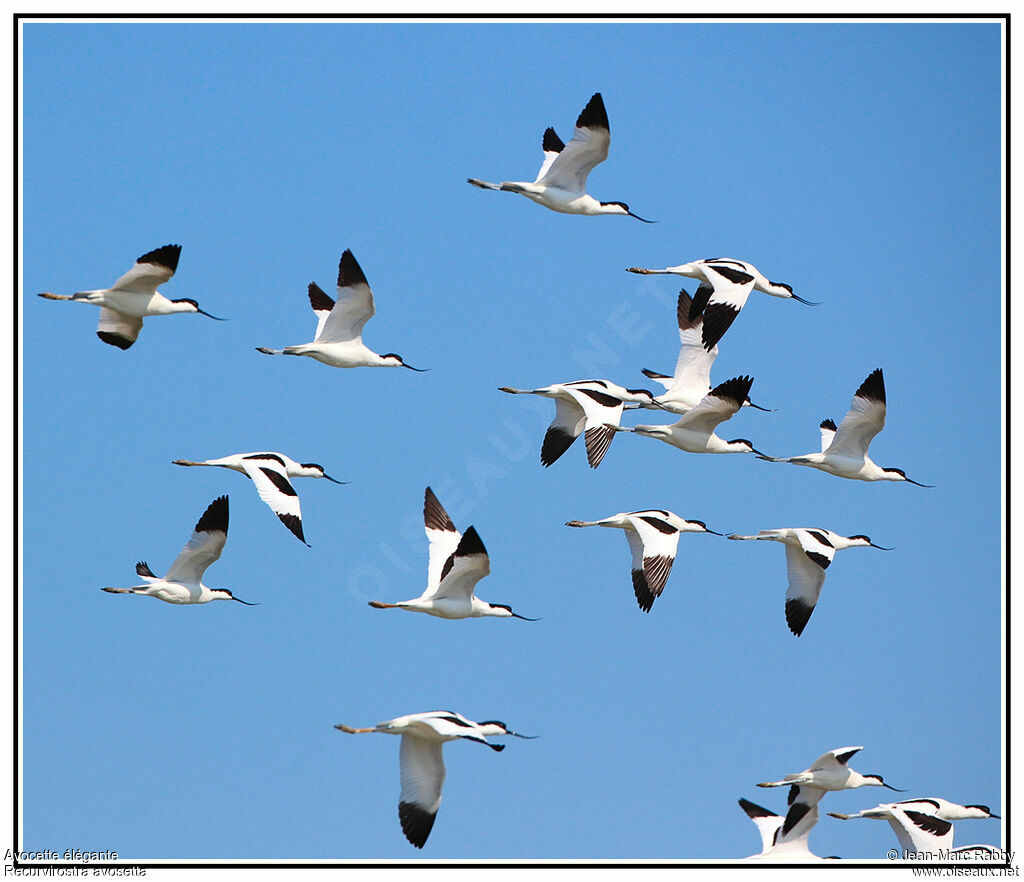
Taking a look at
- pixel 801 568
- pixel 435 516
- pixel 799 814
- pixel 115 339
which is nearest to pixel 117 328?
pixel 115 339

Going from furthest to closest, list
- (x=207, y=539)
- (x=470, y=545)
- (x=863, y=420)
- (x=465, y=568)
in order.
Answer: (x=863, y=420) → (x=207, y=539) → (x=465, y=568) → (x=470, y=545)

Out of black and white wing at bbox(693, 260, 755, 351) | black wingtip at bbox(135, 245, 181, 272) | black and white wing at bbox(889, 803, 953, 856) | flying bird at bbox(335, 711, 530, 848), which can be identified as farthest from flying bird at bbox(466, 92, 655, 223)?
black and white wing at bbox(889, 803, 953, 856)

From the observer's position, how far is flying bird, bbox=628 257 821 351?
2378 centimetres

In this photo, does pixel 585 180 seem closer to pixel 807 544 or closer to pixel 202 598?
pixel 807 544

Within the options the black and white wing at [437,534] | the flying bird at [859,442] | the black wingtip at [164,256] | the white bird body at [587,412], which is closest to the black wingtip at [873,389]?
the flying bird at [859,442]

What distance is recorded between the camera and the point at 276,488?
76.7 ft

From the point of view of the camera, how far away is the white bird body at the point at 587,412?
23.6 meters

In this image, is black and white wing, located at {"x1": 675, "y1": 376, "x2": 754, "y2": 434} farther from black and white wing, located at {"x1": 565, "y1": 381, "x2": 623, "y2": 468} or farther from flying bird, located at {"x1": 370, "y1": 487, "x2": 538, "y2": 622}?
flying bird, located at {"x1": 370, "y1": 487, "x2": 538, "y2": 622}

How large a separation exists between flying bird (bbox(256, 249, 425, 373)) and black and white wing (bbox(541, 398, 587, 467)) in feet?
7.62

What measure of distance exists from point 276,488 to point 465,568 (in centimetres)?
297

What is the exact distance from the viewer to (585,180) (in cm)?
2455

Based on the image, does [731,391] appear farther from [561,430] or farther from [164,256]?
[164,256]
